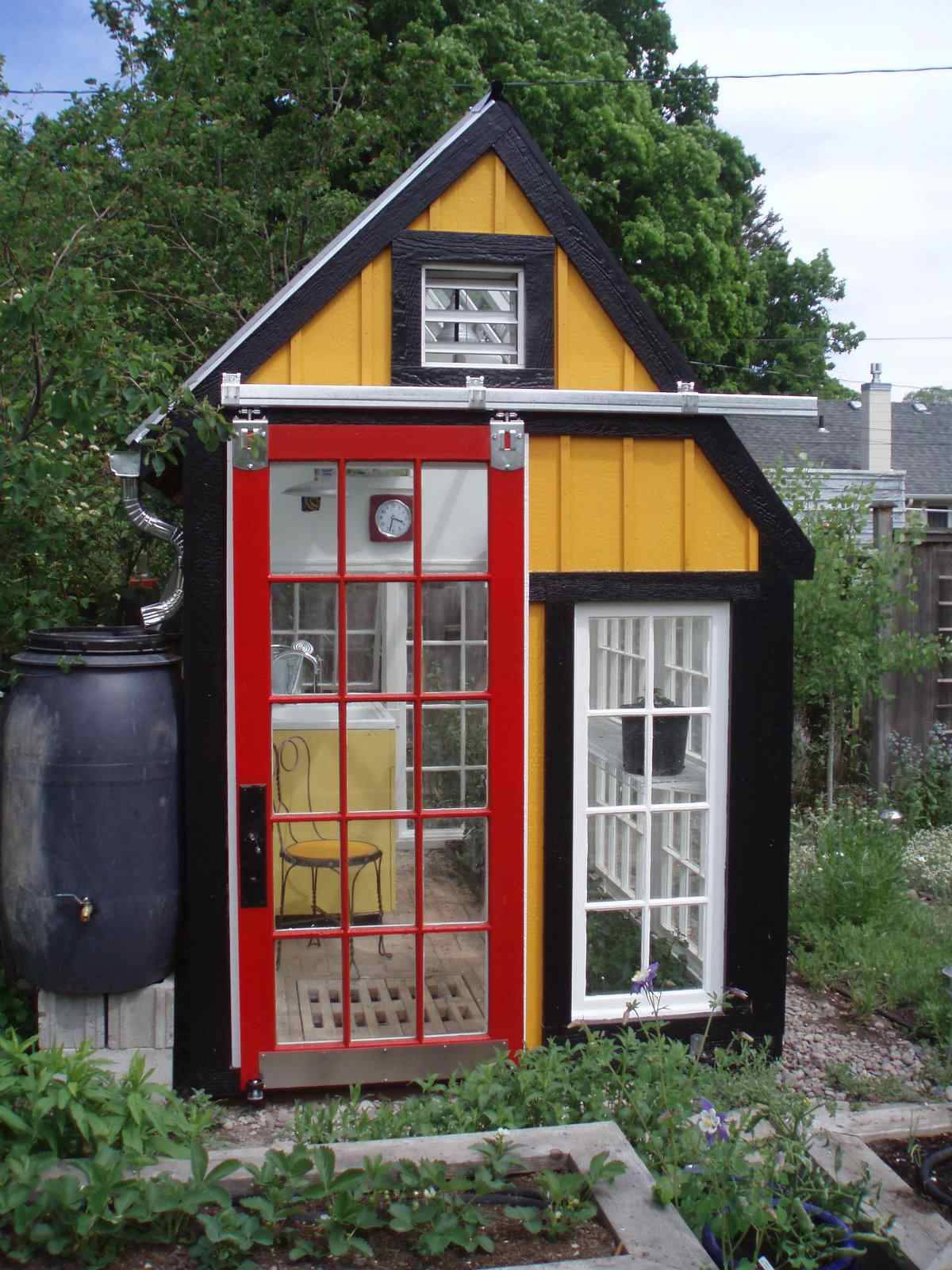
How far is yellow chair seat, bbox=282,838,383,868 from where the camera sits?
4.23m

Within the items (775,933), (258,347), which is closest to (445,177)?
(258,347)

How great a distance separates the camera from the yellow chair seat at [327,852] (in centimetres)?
423

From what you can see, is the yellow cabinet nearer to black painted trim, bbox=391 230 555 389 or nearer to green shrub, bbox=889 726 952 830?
black painted trim, bbox=391 230 555 389

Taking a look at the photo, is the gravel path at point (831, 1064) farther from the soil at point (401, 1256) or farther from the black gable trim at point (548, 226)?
the black gable trim at point (548, 226)

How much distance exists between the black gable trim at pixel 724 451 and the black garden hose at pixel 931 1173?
2.00 meters

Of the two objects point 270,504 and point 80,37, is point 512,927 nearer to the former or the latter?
point 270,504

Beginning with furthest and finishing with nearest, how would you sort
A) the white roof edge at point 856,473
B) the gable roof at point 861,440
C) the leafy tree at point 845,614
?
the gable roof at point 861,440
the white roof edge at point 856,473
the leafy tree at point 845,614

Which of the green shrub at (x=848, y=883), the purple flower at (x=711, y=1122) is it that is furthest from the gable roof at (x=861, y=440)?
the purple flower at (x=711, y=1122)

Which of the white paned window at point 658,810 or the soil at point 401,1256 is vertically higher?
the white paned window at point 658,810

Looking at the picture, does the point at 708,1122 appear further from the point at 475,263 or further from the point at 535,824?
the point at 475,263

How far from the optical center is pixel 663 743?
4.54 meters

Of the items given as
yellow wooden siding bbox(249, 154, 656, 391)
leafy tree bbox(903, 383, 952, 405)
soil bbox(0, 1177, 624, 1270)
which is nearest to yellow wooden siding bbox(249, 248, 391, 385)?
yellow wooden siding bbox(249, 154, 656, 391)

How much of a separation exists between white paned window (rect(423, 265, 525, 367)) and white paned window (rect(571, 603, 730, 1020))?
Answer: 1001mm

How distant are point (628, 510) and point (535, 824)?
1198mm
